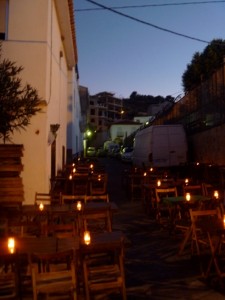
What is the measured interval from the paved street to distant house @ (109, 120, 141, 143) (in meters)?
78.9

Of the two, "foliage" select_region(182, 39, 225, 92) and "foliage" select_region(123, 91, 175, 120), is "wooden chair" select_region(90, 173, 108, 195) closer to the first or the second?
"foliage" select_region(182, 39, 225, 92)

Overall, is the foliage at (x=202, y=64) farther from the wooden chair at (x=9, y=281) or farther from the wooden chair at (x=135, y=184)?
the wooden chair at (x=9, y=281)

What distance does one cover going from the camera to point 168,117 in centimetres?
3025

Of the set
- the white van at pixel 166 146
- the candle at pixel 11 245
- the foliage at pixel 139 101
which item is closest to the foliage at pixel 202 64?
the white van at pixel 166 146

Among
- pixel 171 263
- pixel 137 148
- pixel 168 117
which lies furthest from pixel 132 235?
pixel 168 117

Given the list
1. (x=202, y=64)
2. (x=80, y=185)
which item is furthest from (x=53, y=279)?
(x=202, y=64)

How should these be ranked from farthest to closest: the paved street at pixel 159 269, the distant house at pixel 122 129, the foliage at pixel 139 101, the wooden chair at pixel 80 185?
the foliage at pixel 139 101, the distant house at pixel 122 129, the wooden chair at pixel 80 185, the paved street at pixel 159 269

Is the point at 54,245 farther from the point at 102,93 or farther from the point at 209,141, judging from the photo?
the point at 102,93

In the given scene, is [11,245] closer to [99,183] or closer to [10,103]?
[10,103]

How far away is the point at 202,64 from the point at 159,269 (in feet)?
107

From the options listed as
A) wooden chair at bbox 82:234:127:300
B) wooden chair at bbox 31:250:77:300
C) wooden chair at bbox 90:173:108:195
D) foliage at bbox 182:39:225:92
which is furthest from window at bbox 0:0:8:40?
foliage at bbox 182:39:225:92

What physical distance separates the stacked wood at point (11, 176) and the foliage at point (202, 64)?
25.5 m

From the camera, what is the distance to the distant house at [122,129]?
8931 cm

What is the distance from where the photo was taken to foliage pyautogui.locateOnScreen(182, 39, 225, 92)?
36219mm
